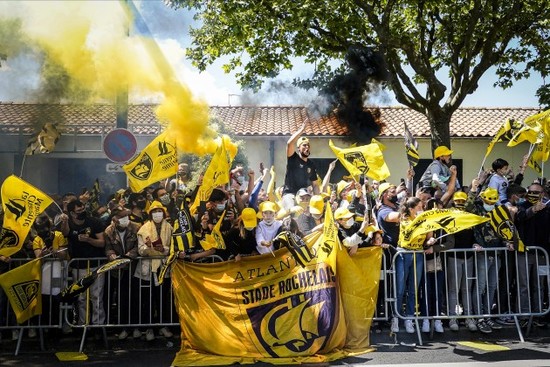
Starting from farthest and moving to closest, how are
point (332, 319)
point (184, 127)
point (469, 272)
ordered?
point (184, 127)
point (469, 272)
point (332, 319)

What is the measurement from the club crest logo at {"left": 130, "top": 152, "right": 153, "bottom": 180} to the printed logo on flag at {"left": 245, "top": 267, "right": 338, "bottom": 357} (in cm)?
247

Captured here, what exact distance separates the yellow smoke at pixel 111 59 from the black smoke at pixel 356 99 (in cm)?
296

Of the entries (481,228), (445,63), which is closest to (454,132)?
(445,63)

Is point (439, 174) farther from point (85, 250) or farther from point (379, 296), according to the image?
point (85, 250)

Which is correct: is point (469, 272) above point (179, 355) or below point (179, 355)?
above

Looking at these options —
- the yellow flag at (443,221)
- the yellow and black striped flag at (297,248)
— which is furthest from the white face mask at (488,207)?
the yellow and black striped flag at (297,248)

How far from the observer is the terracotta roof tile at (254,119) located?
11.6m

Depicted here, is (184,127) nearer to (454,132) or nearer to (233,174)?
(233,174)

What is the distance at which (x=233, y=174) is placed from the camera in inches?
431

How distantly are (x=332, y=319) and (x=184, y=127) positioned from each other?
4403 mm

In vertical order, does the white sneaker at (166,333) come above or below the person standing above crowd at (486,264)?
below

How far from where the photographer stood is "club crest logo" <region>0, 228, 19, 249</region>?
8.31m

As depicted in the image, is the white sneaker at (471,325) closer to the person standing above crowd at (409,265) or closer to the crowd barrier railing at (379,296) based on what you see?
the crowd barrier railing at (379,296)

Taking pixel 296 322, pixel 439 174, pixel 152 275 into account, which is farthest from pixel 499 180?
pixel 152 275
